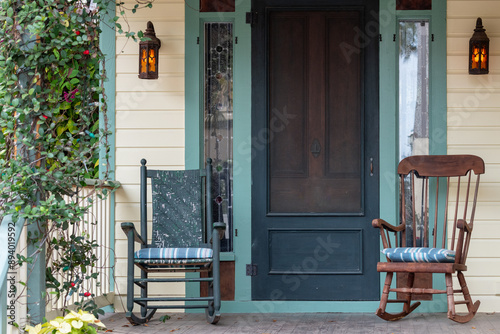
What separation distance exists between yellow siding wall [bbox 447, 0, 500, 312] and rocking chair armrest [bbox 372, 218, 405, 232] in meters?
0.58

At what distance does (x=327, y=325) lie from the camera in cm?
473

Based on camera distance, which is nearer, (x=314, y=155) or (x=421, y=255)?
(x=421, y=255)

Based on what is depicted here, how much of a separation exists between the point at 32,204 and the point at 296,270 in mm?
2202

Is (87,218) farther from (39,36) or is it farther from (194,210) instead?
→ (39,36)

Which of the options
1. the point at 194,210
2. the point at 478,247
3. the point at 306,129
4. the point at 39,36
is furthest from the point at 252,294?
the point at 39,36

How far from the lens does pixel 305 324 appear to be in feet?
15.7

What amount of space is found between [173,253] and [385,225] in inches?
53.9

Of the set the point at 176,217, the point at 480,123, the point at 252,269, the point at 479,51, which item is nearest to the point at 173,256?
the point at 176,217

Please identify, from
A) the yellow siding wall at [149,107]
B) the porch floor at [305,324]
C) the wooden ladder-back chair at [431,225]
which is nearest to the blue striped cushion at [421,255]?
the wooden ladder-back chair at [431,225]

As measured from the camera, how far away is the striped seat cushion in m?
4.69

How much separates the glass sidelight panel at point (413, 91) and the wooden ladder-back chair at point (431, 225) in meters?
0.06

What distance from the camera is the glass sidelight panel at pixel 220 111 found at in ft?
17.8

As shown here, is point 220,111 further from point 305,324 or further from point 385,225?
point 305,324

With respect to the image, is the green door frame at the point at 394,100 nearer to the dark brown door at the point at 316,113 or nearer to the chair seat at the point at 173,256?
the dark brown door at the point at 316,113
